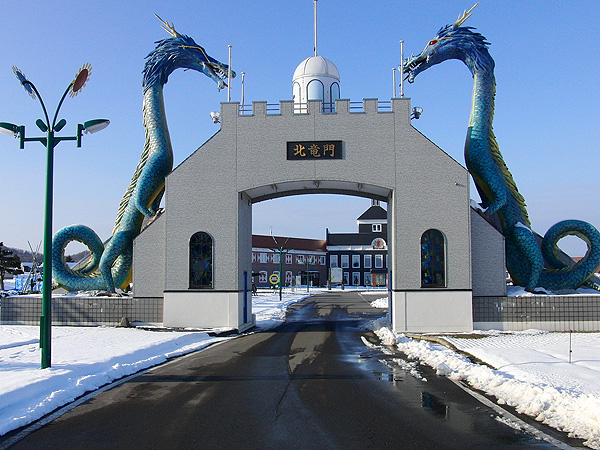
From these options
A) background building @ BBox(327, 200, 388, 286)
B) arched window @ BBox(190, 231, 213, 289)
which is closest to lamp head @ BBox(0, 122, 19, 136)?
arched window @ BBox(190, 231, 213, 289)

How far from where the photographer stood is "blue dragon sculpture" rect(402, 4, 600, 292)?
21.6 meters

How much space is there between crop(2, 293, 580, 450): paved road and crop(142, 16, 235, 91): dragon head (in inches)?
550

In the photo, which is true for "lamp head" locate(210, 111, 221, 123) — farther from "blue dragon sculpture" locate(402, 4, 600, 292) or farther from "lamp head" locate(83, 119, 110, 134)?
"lamp head" locate(83, 119, 110, 134)

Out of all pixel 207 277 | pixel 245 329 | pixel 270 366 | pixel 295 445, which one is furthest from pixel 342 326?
pixel 295 445

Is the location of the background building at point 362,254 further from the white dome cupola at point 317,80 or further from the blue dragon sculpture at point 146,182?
the blue dragon sculpture at point 146,182

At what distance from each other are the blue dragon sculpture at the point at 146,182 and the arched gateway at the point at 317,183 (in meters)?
1.80

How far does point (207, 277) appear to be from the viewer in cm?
2117

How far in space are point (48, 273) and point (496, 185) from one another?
53.4ft

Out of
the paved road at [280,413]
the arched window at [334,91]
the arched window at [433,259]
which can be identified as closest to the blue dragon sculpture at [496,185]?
the arched window at [433,259]

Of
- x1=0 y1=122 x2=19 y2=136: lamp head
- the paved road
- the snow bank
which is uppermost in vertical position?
x1=0 y1=122 x2=19 y2=136: lamp head

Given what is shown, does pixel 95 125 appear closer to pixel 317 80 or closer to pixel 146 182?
pixel 146 182

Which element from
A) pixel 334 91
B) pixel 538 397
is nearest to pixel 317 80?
pixel 334 91

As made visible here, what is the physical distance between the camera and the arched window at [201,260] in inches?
832

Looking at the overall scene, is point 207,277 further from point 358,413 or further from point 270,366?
point 358,413
